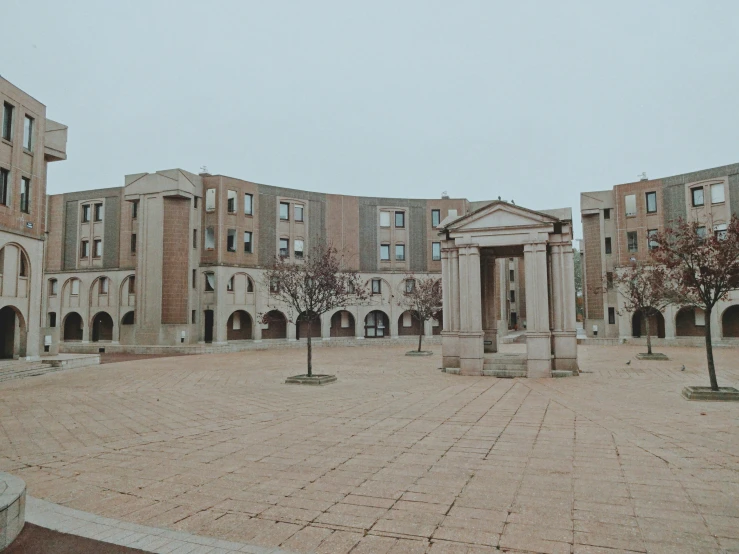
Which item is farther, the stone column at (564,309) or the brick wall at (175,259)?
the brick wall at (175,259)

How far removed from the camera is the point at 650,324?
42.1 m

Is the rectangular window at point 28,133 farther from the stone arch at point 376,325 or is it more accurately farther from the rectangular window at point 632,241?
the rectangular window at point 632,241

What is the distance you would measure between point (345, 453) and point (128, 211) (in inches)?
1706

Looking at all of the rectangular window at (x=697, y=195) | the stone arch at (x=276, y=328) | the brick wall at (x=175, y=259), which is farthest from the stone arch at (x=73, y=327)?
the rectangular window at (x=697, y=195)

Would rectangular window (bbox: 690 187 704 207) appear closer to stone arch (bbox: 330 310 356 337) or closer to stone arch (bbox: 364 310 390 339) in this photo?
stone arch (bbox: 364 310 390 339)

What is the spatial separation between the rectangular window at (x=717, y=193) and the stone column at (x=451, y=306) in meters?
29.0

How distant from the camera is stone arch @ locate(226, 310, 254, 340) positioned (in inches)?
1711

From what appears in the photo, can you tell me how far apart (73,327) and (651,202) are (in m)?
53.5

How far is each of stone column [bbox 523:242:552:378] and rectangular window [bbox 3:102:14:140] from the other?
23764 mm

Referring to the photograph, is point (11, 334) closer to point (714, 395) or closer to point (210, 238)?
point (210, 238)

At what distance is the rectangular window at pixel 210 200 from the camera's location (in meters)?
41.4

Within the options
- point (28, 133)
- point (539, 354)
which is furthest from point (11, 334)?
point (539, 354)

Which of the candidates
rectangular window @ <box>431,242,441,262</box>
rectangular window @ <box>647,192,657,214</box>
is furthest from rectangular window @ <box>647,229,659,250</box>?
rectangular window @ <box>431,242,441,262</box>

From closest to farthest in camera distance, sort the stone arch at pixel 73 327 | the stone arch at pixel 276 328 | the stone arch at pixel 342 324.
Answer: the stone arch at pixel 276 328, the stone arch at pixel 342 324, the stone arch at pixel 73 327
